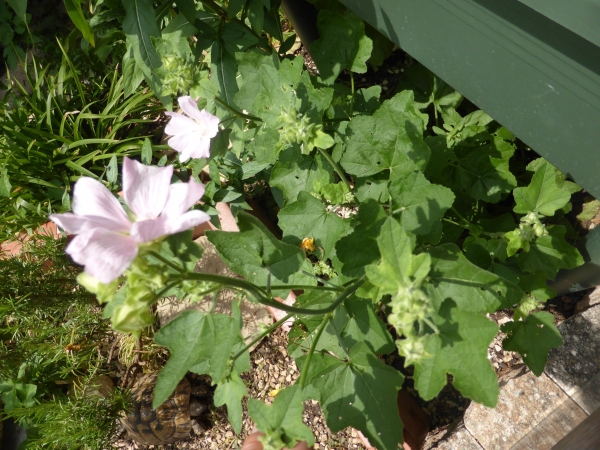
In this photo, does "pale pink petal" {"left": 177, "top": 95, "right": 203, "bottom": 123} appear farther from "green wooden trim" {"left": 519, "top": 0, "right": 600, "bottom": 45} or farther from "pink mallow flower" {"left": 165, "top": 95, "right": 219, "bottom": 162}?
"green wooden trim" {"left": 519, "top": 0, "right": 600, "bottom": 45}

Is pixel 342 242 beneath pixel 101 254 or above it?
beneath

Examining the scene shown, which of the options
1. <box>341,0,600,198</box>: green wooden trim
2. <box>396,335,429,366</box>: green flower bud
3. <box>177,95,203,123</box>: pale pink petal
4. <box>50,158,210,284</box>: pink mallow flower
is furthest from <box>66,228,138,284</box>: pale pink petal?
<box>341,0,600,198</box>: green wooden trim

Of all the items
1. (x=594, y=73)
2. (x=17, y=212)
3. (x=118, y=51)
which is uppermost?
(x=594, y=73)

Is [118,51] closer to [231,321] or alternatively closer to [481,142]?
[481,142]

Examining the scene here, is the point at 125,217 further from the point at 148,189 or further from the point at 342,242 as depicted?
the point at 342,242

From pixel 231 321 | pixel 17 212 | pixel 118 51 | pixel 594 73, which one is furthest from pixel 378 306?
pixel 118 51

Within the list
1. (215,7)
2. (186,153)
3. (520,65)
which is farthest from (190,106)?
(520,65)

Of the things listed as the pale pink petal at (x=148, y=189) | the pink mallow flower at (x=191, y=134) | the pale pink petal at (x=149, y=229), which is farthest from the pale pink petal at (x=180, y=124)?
the pale pink petal at (x=149, y=229)
